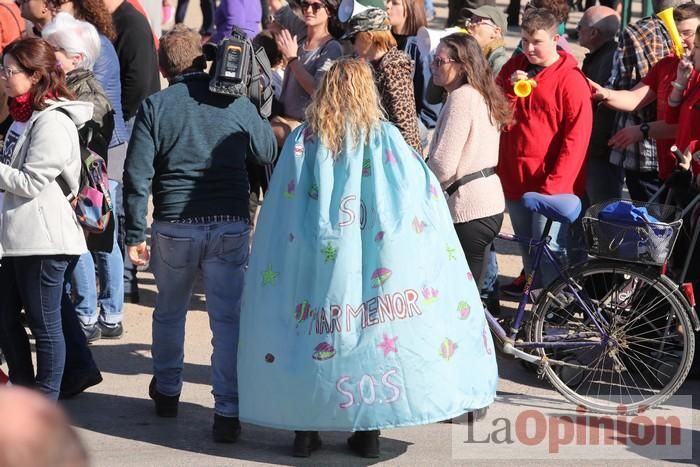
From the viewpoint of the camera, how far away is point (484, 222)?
18.5ft

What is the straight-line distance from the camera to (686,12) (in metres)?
6.89

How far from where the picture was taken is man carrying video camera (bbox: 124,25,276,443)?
505 cm

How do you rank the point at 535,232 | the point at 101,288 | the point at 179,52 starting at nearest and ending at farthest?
the point at 179,52
the point at 535,232
the point at 101,288

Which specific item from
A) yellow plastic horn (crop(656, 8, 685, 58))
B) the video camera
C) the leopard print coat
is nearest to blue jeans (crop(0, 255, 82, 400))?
the video camera

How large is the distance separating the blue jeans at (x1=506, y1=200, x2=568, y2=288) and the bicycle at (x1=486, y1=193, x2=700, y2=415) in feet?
0.62

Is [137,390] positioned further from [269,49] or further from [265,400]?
[269,49]

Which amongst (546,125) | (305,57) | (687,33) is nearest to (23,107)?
(305,57)

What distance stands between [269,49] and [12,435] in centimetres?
599

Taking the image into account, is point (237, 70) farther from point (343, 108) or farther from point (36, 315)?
point (36, 315)

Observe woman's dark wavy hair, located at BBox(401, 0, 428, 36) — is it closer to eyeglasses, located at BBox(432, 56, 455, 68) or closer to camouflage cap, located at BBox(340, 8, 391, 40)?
camouflage cap, located at BBox(340, 8, 391, 40)

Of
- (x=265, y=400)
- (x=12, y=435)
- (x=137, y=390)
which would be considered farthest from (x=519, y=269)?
(x=12, y=435)

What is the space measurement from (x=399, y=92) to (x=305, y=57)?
132cm

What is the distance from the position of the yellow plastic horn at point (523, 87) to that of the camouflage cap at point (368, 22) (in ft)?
2.45

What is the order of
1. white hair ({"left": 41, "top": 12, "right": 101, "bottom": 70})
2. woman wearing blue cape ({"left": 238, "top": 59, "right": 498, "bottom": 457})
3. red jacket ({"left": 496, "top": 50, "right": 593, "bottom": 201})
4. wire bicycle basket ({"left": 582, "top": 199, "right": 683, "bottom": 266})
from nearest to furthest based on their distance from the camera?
woman wearing blue cape ({"left": 238, "top": 59, "right": 498, "bottom": 457}), wire bicycle basket ({"left": 582, "top": 199, "right": 683, "bottom": 266}), white hair ({"left": 41, "top": 12, "right": 101, "bottom": 70}), red jacket ({"left": 496, "top": 50, "right": 593, "bottom": 201})
